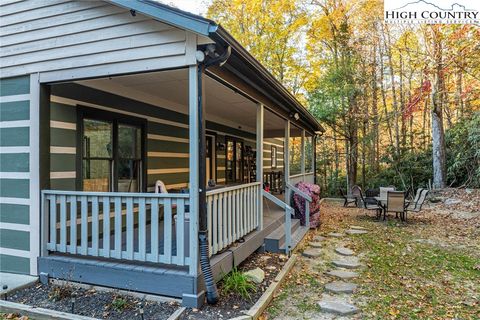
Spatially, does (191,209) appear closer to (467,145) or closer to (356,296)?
(356,296)

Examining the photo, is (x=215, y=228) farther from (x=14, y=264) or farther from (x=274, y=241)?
(x=14, y=264)

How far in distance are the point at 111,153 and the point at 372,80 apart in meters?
12.5

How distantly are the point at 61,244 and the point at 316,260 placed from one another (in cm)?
384

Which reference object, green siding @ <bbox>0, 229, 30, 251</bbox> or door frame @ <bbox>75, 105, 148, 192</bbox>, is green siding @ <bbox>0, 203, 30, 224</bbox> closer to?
green siding @ <bbox>0, 229, 30, 251</bbox>

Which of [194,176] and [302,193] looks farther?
[302,193]

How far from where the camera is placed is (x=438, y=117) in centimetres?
1234

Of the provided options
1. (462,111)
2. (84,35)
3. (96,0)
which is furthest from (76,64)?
(462,111)

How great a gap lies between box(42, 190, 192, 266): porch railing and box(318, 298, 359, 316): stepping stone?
164 centimetres

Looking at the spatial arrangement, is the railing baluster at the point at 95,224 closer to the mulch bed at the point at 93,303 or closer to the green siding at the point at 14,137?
the mulch bed at the point at 93,303

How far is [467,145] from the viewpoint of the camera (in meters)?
12.3

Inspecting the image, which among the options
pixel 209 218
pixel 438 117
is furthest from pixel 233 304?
pixel 438 117

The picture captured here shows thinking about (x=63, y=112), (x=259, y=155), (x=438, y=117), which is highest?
(x=438, y=117)

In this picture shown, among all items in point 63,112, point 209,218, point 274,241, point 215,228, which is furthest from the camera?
point 274,241

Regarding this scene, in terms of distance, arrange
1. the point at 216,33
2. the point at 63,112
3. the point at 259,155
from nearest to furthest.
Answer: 1. the point at 216,33
2. the point at 63,112
3. the point at 259,155
